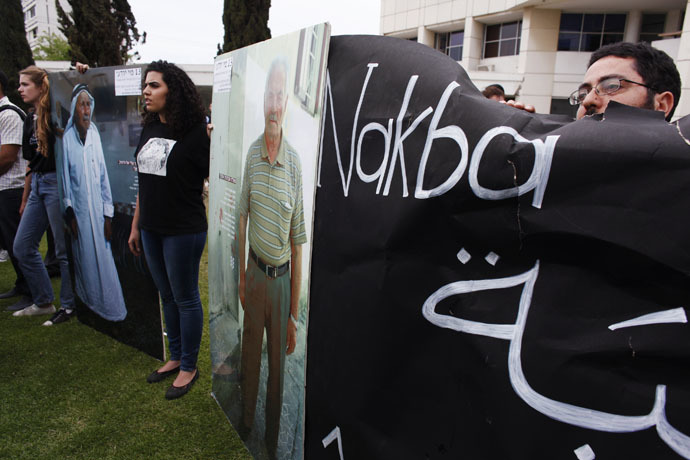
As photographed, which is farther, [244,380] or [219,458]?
[219,458]

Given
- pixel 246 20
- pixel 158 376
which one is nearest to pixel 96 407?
pixel 158 376

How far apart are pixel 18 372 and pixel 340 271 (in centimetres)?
305

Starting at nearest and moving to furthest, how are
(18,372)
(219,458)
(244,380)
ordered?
1. (244,380)
2. (219,458)
3. (18,372)

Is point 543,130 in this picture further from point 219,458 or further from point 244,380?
point 219,458

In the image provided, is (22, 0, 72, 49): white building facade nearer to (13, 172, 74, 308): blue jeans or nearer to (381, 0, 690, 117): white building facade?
(381, 0, 690, 117): white building facade

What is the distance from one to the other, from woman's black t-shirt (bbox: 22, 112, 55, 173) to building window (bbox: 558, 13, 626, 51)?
25.6 m

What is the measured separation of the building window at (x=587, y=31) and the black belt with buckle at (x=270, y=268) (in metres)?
26.4

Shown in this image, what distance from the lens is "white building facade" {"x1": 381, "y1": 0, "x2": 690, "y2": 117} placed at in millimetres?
22219

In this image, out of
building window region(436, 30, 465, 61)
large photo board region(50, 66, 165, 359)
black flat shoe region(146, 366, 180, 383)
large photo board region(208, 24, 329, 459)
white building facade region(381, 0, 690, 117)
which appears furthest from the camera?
building window region(436, 30, 465, 61)

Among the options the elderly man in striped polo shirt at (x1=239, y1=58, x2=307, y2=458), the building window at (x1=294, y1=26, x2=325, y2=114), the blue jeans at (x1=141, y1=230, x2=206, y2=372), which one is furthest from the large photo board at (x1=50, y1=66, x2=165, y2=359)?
the building window at (x1=294, y1=26, x2=325, y2=114)

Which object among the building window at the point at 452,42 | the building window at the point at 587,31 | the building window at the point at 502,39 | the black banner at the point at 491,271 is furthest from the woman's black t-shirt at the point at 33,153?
the building window at the point at 452,42

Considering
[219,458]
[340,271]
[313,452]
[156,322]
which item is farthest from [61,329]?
[340,271]

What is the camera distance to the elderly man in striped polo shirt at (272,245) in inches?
69.0

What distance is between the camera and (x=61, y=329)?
3992 mm
